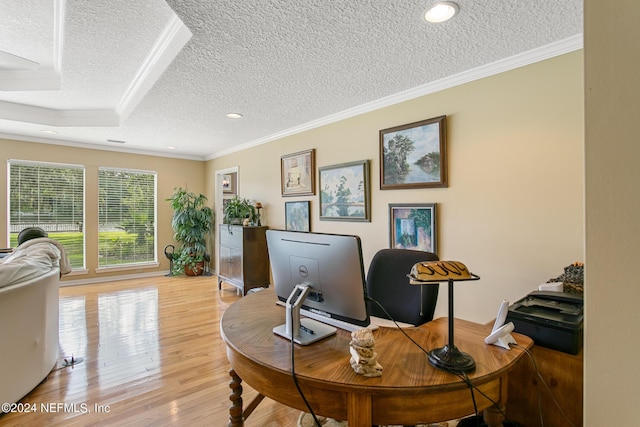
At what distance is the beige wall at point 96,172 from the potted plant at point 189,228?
0.74 feet

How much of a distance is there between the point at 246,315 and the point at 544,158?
2139 millimetres

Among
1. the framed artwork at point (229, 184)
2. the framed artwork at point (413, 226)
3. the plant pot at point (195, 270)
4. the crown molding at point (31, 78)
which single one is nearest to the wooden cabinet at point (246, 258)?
the plant pot at point (195, 270)

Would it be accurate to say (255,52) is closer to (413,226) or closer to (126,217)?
(413,226)

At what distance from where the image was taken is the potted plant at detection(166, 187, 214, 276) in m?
5.67

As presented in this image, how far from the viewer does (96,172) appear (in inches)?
205

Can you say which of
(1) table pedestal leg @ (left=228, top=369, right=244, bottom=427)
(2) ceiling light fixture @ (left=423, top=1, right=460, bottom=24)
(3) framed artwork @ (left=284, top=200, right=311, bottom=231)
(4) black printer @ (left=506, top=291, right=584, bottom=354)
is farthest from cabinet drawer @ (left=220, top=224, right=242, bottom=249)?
(4) black printer @ (left=506, top=291, right=584, bottom=354)

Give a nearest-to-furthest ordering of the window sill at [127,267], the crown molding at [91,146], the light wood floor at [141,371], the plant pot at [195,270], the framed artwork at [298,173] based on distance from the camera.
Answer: the light wood floor at [141,371] < the framed artwork at [298,173] < the crown molding at [91,146] < the window sill at [127,267] < the plant pot at [195,270]

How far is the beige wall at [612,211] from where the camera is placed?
0.68 metres

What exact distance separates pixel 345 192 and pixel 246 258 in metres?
1.93

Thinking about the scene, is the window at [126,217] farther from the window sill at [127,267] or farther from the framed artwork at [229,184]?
the framed artwork at [229,184]

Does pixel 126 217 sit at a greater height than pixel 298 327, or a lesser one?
greater

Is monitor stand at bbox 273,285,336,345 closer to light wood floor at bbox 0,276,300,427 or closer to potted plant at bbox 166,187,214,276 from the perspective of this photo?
light wood floor at bbox 0,276,300,427

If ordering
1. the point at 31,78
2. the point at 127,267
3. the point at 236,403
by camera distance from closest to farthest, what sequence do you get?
the point at 236,403 < the point at 31,78 < the point at 127,267

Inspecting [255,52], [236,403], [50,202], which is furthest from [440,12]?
[50,202]
